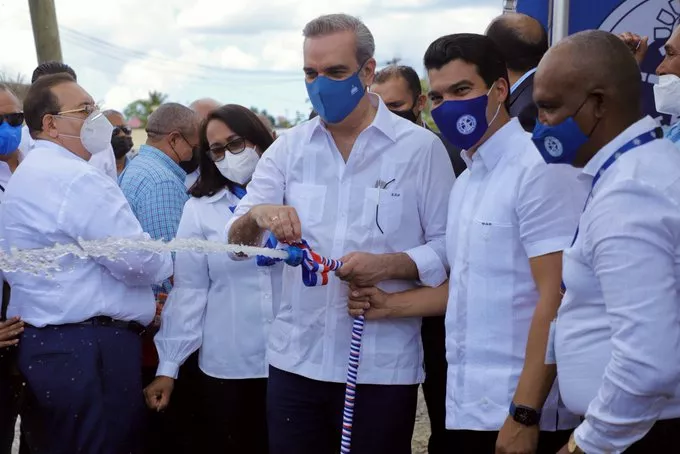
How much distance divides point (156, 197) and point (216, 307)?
87 centimetres

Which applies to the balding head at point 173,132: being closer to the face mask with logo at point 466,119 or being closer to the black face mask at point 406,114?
the black face mask at point 406,114

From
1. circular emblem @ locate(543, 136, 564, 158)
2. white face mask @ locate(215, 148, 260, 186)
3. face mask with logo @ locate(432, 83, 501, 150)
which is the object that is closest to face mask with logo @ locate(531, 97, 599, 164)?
circular emblem @ locate(543, 136, 564, 158)

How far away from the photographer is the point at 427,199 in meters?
3.06

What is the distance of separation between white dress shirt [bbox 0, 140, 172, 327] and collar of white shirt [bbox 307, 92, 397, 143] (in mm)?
1005

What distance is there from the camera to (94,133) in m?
3.70

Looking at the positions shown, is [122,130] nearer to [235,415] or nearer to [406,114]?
[406,114]

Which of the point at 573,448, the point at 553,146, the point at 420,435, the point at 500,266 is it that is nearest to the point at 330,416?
the point at 500,266

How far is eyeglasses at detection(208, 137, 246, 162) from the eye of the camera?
12.8ft

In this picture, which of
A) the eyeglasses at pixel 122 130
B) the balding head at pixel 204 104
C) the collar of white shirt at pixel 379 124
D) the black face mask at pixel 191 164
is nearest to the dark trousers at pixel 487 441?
the collar of white shirt at pixel 379 124

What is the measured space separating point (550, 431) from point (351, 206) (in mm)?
1156

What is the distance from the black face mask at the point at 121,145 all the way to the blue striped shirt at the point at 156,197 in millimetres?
2577

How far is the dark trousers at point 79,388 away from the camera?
3.31 meters

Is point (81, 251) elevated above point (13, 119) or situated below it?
below

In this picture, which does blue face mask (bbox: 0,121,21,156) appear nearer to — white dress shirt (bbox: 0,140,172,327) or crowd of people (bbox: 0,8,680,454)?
crowd of people (bbox: 0,8,680,454)
